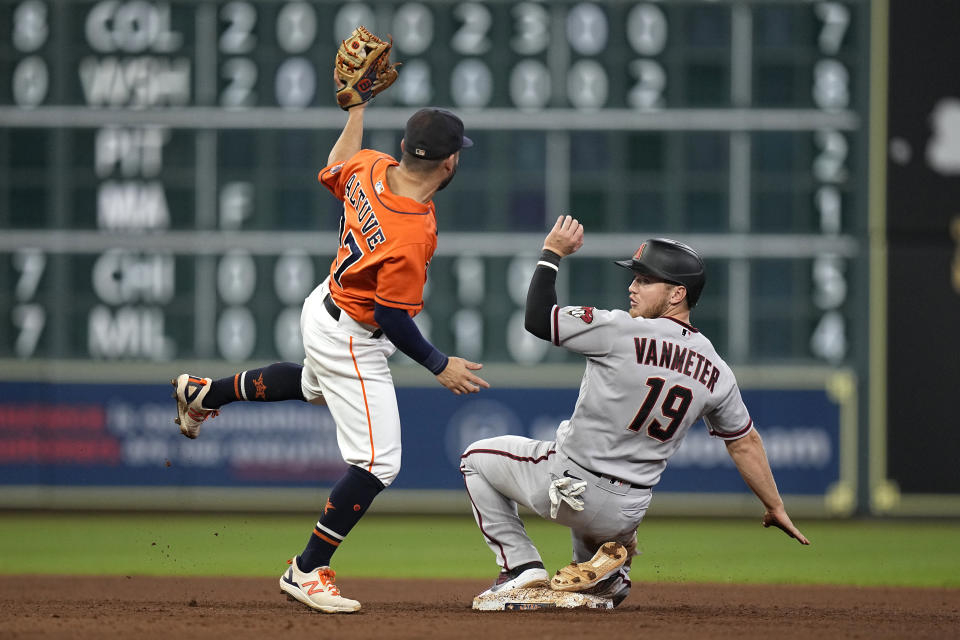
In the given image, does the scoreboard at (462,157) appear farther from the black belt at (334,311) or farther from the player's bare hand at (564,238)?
the player's bare hand at (564,238)

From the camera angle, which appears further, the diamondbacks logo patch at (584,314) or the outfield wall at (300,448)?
the outfield wall at (300,448)

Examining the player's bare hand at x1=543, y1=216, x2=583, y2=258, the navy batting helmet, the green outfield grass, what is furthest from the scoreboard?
the player's bare hand at x1=543, y1=216, x2=583, y2=258

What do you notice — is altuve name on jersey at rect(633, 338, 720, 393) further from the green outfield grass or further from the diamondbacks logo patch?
the green outfield grass

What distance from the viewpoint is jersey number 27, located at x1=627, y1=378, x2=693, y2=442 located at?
4.37 m

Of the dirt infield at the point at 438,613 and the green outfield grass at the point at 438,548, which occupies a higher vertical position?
the dirt infield at the point at 438,613

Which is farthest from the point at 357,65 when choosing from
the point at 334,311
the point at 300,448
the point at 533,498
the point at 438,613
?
the point at 300,448

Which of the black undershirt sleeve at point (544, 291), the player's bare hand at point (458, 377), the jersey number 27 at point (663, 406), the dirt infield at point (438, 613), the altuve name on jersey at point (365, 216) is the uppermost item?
the altuve name on jersey at point (365, 216)

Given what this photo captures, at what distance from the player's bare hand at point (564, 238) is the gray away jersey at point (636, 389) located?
0.20m

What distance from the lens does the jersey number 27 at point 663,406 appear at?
14.3 ft

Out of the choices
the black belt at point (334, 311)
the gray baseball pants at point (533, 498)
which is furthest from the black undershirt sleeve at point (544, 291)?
the black belt at point (334, 311)

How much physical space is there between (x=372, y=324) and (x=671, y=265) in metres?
1.05

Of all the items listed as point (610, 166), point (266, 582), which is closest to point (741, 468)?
point (266, 582)

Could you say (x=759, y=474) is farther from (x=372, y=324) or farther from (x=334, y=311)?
(x=334, y=311)

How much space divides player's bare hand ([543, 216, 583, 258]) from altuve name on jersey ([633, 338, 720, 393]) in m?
0.37
